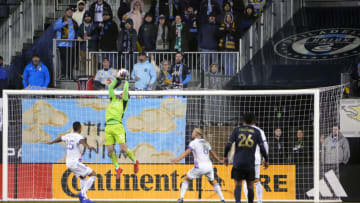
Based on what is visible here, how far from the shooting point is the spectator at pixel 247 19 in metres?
20.0

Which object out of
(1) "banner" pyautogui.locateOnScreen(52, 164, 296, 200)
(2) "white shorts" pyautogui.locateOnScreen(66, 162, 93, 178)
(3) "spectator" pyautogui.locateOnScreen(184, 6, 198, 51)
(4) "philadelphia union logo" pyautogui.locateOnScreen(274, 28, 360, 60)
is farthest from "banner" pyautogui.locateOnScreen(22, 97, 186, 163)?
(4) "philadelphia union logo" pyautogui.locateOnScreen(274, 28, 360, 60)

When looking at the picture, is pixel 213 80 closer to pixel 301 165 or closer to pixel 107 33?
pixel 301 165

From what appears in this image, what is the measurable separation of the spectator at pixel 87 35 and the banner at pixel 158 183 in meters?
3.79

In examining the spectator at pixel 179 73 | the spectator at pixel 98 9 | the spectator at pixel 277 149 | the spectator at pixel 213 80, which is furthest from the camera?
the spectator at pixel 98 9

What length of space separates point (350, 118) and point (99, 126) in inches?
236

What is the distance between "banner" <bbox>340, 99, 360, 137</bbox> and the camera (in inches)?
666

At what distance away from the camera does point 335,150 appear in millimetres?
16500

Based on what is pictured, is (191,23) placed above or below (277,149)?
above

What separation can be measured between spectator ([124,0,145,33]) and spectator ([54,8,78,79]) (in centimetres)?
154

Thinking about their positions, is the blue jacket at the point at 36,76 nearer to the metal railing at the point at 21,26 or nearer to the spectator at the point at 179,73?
the metal railing at the point at 21,26

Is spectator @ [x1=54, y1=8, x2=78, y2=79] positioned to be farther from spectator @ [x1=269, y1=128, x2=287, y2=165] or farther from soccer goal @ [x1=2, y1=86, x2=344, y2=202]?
spectator @ [x1=269, y1=128, x2=287, y2=165]

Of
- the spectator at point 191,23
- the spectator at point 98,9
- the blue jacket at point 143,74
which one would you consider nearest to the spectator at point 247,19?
the spectator at point 191,23

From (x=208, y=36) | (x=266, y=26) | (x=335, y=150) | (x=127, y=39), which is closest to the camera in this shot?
(x=335, y=150)

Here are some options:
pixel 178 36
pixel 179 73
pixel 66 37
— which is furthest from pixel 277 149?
pixel 66 37
